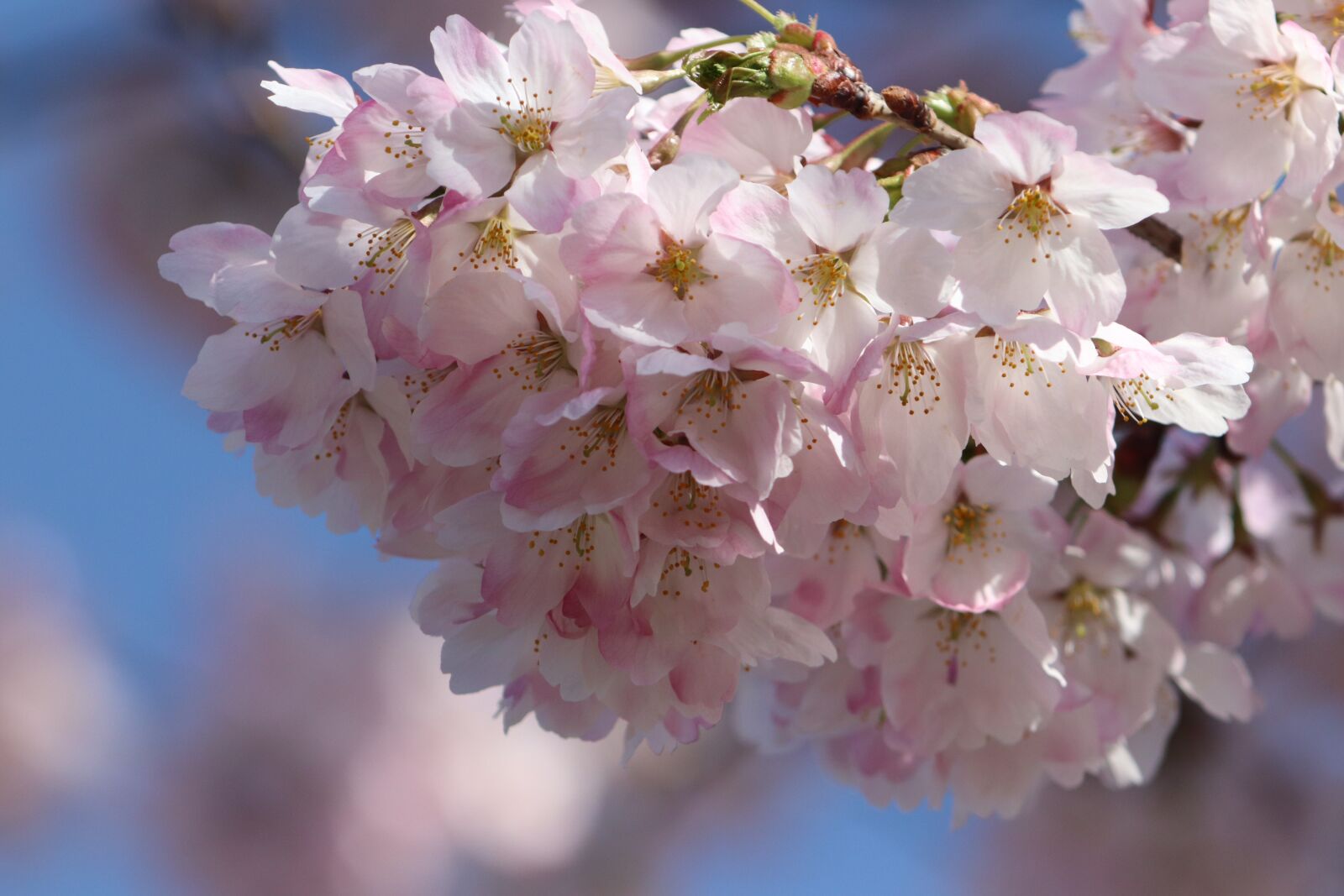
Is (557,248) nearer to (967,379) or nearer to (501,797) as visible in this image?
(967,379)

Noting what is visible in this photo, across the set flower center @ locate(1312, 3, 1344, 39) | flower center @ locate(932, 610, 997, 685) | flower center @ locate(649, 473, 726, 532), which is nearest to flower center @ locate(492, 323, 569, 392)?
flower center @ locate(649, 473, 726, 532)

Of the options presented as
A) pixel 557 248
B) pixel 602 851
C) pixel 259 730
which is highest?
pixel 557 248

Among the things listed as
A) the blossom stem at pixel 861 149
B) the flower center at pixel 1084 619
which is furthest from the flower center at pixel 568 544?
the flower center at pixel 1084 619

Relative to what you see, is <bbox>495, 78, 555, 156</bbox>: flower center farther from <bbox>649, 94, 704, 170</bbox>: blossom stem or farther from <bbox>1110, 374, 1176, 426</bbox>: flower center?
<bbox>1110, 374, 1176, 426</bbox>: flower center

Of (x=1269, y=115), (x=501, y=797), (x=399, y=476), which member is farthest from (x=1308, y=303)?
(x=501, y=797)

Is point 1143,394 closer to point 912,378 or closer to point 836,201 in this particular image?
point 912,378

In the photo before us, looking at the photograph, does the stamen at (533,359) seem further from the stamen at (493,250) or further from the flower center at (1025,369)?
the flower center at (1025,369)
